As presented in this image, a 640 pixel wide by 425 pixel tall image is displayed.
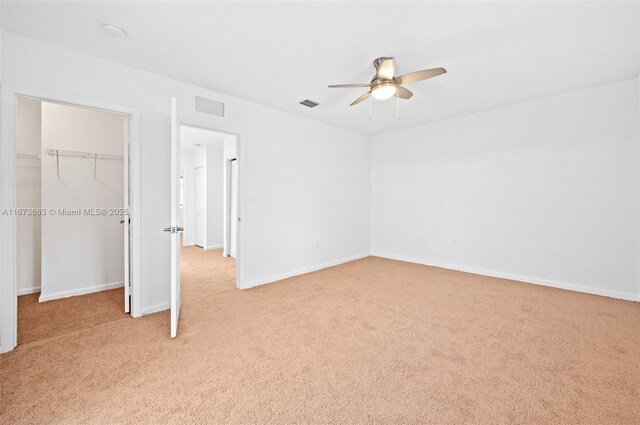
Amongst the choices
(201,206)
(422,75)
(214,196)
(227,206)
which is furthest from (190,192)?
(422,75)

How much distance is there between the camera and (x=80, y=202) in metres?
3.60

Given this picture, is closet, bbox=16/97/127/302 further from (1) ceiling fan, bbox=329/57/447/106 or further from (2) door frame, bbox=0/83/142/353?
(1) ceiling fan, bbox=329/57/447/106

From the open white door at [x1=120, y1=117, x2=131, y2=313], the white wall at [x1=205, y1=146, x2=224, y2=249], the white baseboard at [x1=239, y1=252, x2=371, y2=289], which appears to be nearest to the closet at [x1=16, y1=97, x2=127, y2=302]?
the open white door at [x1=120, y1=117, x2=131, y2=313]

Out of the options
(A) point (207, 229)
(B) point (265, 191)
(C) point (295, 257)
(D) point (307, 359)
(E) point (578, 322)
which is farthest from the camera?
(A) point (207, 229)

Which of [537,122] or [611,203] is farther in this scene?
[537,122]

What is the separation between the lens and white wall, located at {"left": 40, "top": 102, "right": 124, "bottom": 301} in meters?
3.38

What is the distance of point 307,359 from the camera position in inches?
81.9

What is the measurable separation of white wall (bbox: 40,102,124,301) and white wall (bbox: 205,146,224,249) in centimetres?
293

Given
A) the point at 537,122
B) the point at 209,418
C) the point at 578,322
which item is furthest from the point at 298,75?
the point at 578,322

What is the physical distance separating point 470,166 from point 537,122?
3.36 feet

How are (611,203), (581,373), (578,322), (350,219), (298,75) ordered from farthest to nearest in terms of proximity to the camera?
(350,219) < (611,203) < (298,75) < (578,322) < (581,373)

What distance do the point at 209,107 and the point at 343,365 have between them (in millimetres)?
3179

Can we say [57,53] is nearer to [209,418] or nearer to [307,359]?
[209,418]

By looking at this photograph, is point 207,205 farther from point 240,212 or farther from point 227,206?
point 240,212
